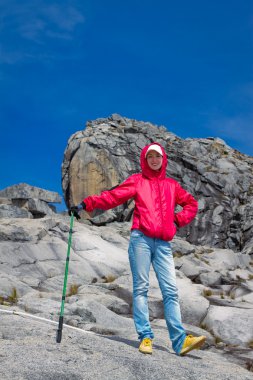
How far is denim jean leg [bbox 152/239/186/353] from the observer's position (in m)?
7.93

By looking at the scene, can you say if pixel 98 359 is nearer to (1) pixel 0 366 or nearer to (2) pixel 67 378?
(2) pixel 67 378

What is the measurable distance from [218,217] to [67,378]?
162 ft

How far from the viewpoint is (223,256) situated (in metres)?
38.0

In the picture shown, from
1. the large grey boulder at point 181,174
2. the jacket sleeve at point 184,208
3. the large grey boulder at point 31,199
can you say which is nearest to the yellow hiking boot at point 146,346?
the jacket sleeve at point 184,208

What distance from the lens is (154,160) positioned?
8.37 m

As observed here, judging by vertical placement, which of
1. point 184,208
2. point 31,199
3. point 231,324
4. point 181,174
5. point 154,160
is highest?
point 181,174

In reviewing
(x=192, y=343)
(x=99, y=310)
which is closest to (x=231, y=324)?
(x=99, y=310)

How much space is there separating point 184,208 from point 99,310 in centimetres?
688

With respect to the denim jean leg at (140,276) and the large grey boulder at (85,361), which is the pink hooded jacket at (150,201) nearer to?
the denim jean leg at (140,276)

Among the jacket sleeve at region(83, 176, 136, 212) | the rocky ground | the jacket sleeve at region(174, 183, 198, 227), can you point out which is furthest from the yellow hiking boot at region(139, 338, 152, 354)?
the jacket sleeve at region(83, 176, 136, 212)

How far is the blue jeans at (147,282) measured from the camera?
7.91 metres

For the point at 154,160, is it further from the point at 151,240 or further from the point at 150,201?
the point at 151,240

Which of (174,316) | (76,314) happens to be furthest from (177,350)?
(76,314)

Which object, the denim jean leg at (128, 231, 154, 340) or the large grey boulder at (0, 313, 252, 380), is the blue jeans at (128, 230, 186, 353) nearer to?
the denim jean leg at (128, 231, 154, 340)
